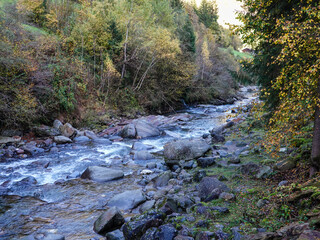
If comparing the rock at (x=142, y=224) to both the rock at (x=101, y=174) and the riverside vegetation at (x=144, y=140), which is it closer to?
the riverside vegetation at (x=144, y=140)

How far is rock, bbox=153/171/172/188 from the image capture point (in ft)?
27.4

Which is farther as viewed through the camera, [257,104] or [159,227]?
[257,104]

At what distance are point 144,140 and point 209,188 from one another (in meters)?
9.52

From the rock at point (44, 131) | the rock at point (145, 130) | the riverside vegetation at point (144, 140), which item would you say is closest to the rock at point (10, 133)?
the riverside vegetation at point (144, 140)

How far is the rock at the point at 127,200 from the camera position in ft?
22.6

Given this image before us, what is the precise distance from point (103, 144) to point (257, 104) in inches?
439

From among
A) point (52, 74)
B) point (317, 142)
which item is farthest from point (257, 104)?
point (52, 74)

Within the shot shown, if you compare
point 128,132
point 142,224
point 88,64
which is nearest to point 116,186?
point 142,224

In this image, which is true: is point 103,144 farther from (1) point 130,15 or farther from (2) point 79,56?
(1) point 130,15

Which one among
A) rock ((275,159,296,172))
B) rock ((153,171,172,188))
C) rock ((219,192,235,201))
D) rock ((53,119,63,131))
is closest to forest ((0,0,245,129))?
rock ((53,119,63,131))

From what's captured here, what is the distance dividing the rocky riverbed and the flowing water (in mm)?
27

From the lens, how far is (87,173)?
926 centimetres

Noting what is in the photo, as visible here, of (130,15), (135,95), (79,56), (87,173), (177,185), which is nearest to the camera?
(177,185)

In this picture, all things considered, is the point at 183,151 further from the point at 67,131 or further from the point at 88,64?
the point at 88,64
